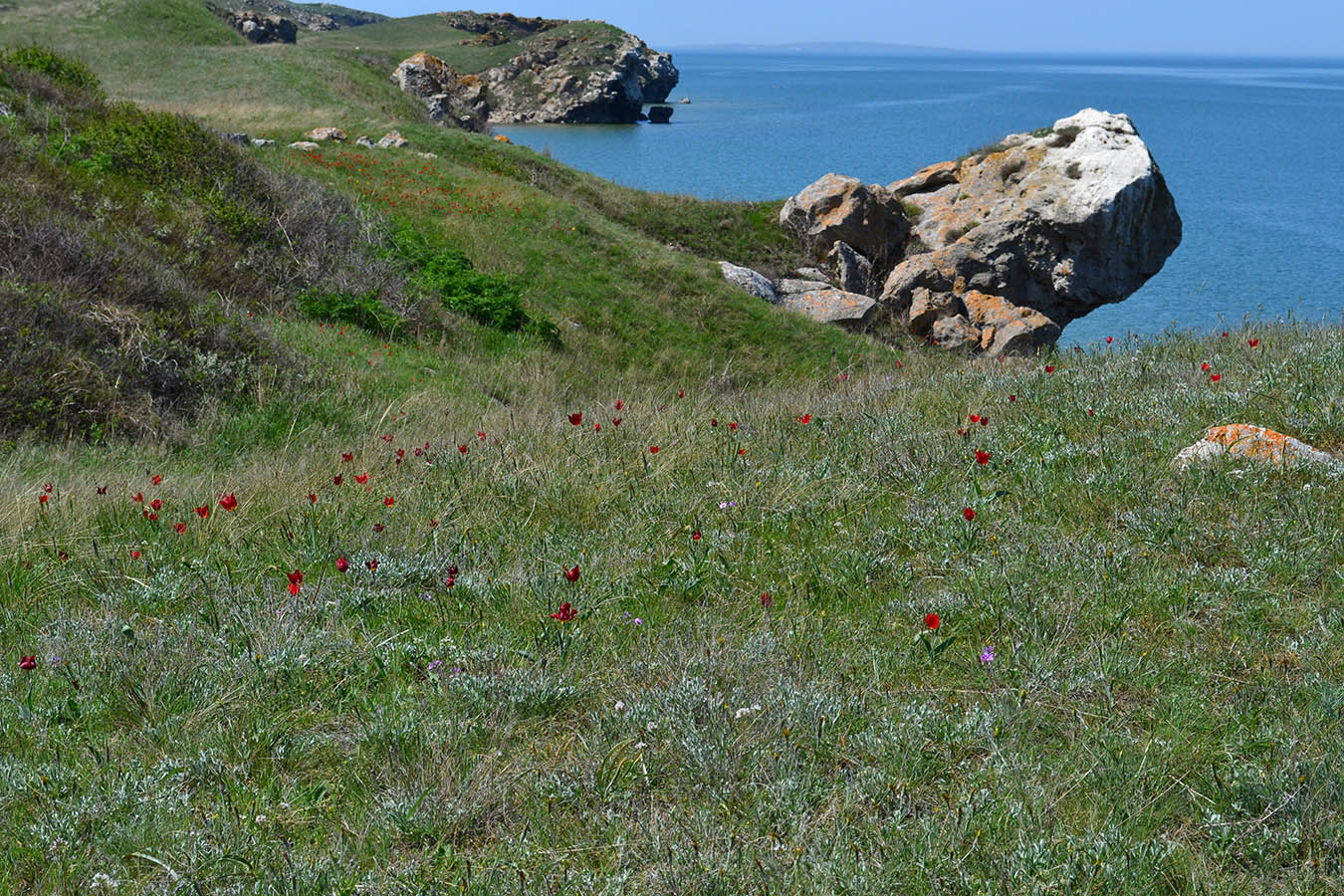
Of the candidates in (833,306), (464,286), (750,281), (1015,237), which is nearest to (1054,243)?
(1015,237)

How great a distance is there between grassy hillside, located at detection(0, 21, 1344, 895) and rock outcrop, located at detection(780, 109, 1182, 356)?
14.1 metres

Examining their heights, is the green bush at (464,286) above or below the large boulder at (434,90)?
below

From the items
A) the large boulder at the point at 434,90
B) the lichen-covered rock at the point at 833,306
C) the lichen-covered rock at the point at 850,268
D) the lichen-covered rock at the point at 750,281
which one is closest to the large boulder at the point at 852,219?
the lichen-covered rock at the point at 850,268

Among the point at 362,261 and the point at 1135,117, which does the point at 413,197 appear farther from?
the point at 1135,117

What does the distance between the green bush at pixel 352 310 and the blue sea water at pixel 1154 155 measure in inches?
439

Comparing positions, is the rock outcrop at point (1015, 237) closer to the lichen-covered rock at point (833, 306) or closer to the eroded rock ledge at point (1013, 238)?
the eroded rock ledge at point (1013, 238)

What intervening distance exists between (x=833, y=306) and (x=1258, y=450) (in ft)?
56.8

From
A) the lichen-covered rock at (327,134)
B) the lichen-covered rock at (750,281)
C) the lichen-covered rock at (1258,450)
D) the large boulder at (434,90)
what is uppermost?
the large boulder at (434,90)

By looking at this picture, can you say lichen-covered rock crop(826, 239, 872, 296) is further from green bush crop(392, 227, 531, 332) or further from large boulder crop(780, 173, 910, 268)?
green bush crop(392, 227, 531, 332)

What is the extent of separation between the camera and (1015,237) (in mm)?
23594

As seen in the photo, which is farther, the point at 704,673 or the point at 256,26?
the point at 256,26

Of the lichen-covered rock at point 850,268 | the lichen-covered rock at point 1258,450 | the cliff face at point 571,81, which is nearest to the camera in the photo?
the lichen-covered rock at point 1258,450

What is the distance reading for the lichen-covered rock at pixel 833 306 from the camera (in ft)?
71.7

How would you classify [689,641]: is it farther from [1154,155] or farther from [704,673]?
[1154,155]
